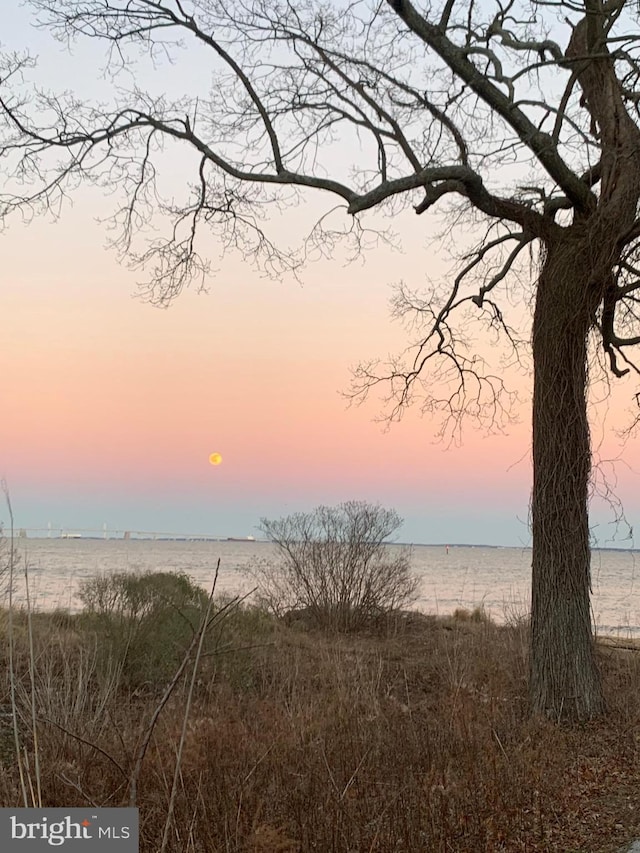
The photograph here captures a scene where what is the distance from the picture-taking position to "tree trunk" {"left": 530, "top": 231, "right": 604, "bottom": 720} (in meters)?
7.09

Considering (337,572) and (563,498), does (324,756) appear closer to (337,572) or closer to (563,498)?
(563,498)

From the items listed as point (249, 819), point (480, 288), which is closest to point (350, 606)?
point (480, 288)

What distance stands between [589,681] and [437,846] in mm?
3529

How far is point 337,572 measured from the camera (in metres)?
13.6

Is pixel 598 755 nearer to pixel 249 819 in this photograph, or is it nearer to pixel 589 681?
pixel 589 681

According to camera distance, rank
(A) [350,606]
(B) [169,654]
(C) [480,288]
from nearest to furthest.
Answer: (B) [169,654]
(C) [480,288]
(A) [350,606]

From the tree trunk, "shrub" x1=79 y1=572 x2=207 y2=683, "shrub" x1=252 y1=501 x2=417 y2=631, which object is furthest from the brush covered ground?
"shrub" x1=252 y1=501 x2=417 y2=631

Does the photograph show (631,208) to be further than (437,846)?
Yes

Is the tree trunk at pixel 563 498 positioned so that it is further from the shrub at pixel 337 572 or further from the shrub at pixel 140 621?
the shrub at pixel 337 572

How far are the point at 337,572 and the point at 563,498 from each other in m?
6.96

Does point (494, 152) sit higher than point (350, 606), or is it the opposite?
point (494, 152)

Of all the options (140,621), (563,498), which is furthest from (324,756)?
(140,621)

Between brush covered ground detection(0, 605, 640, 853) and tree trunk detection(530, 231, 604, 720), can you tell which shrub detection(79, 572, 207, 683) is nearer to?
brush covered ground detection(0, 605, 640, 853)

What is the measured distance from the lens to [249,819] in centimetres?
425
